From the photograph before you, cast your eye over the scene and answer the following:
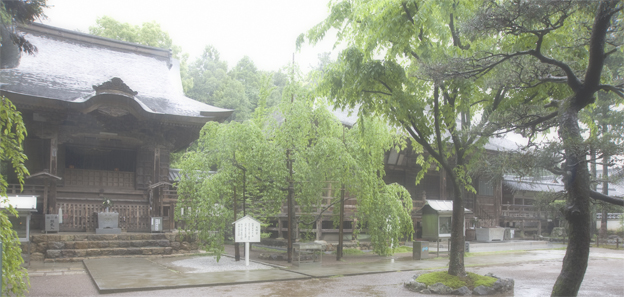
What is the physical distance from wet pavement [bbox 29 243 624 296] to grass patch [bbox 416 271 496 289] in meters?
0.56

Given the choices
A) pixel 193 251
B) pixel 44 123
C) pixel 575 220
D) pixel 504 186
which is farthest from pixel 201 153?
pixel 504 186

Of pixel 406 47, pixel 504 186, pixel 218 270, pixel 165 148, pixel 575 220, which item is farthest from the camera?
pixel 504 186

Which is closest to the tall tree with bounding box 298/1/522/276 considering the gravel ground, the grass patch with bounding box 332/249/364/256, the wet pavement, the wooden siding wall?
the wet pavement

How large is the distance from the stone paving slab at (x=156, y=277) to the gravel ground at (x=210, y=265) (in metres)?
0.53

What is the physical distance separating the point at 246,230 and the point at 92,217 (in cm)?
771

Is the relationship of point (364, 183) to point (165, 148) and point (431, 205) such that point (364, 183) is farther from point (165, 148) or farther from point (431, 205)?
point (165, 148)

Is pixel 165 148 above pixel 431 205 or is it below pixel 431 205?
above

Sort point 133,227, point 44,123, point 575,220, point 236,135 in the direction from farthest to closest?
point 133,227
point 44,123
point 236,135
point 575,220

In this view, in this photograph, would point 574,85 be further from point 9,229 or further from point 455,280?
point 9,229

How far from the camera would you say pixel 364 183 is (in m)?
13.5

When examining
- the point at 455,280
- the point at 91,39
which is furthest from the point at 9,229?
the point at 91,39

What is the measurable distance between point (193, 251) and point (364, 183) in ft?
24.2

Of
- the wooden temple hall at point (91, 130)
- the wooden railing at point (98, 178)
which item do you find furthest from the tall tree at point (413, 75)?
the wooden railing at point (98, 178)

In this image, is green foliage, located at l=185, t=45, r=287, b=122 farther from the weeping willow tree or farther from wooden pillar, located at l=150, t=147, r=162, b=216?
the weeping willow tree
